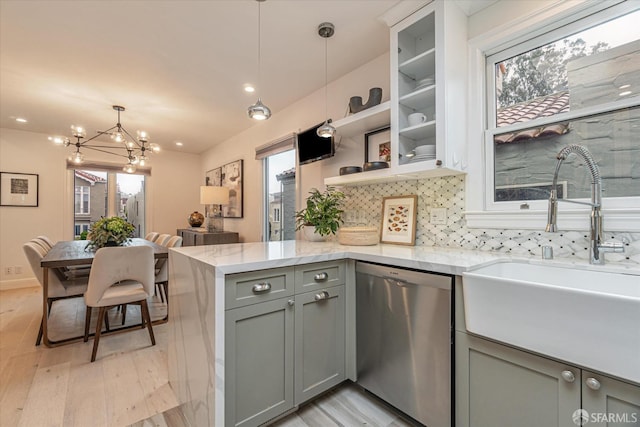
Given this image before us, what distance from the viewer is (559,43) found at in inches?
60.9

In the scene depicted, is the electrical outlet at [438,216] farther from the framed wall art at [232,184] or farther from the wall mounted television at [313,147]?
the framed wall art at [232,184]

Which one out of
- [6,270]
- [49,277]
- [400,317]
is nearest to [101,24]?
[49,277]

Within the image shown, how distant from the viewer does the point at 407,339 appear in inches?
57.6

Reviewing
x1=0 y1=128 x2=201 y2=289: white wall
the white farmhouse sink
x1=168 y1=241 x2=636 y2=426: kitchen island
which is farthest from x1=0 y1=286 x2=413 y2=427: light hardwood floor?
x1=0 y1=128 x2=201 y2=289: white wall

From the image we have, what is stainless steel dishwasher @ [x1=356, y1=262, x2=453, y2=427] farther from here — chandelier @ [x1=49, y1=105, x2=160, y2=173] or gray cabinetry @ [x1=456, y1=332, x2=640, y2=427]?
chandelier @ [x1=49, y1=105, x2=160, y2=173]

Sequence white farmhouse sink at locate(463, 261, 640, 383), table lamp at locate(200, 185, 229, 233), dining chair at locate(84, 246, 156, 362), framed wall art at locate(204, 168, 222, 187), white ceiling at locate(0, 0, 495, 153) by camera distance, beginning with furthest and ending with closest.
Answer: framed wall art at locate(204, 168, 222, 187), table lamp at locate(200, 185, 229, 233), dining chair at locate(84, 246, 156, 362), white ceiling at locate(0, 0, 495, 153), white farmhouse sink at locate(463, 261, 640, 383)

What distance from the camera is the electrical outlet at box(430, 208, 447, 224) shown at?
192cm

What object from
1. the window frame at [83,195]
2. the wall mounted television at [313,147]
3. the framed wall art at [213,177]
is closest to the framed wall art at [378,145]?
the wall mounted television at [313,147]

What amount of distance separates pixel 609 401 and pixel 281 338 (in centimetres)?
127

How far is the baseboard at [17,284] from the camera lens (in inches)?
168

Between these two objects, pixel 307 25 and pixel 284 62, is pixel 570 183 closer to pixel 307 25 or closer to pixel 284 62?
pixel 307 25

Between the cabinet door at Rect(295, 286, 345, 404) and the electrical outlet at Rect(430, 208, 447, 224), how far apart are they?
839 mm

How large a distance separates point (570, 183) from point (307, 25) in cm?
194

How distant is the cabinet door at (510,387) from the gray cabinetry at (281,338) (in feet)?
2.35
